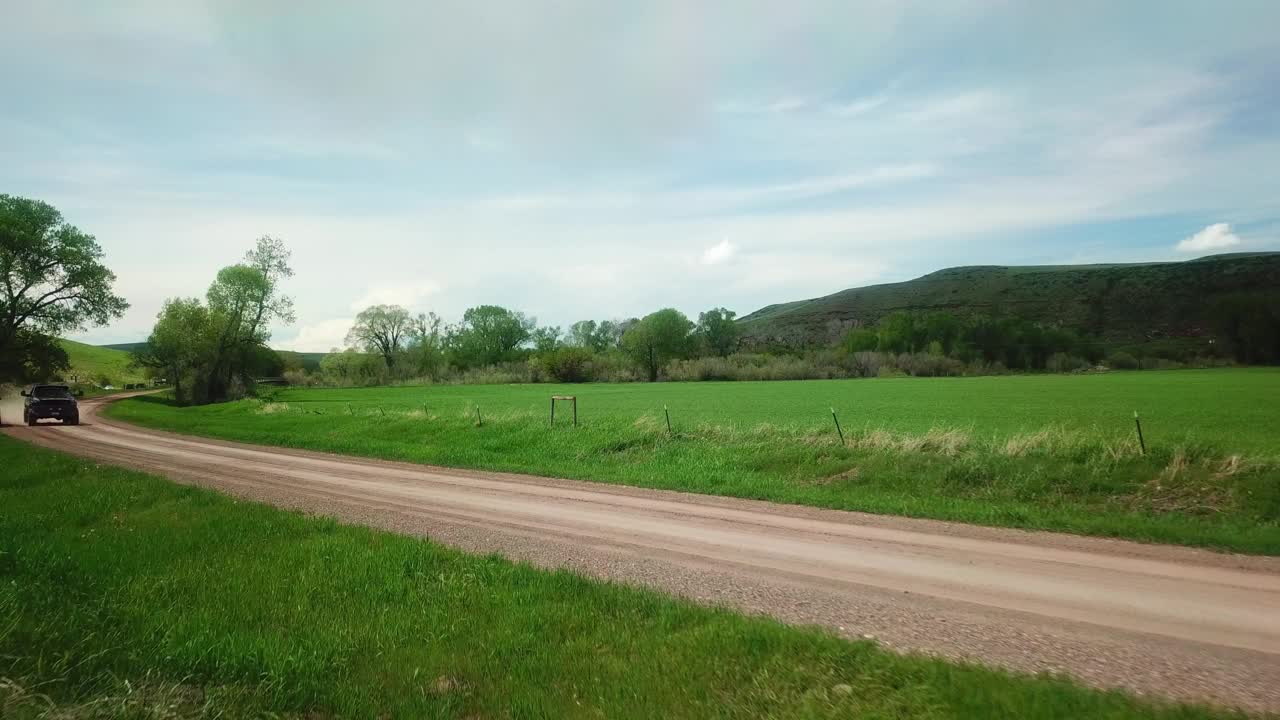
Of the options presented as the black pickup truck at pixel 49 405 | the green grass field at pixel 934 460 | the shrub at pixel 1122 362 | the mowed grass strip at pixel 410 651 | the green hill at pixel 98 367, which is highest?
the green hill at pixel 98 367

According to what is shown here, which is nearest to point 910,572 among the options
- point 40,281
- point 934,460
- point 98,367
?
point 934,460

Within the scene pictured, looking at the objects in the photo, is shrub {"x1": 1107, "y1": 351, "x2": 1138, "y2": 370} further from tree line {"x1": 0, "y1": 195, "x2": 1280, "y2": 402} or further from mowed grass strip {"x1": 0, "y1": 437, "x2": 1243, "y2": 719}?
mowed grass strip {"x1": 0, "y1": 437, "x2": 1243, "y2": 719}

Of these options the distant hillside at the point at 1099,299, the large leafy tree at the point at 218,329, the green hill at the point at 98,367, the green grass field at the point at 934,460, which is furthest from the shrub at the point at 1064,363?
the green hill at the point at 98,367

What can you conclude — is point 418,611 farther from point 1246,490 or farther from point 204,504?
point 1246,490

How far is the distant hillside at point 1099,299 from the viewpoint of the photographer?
14850 cm

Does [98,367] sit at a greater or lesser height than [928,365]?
greater

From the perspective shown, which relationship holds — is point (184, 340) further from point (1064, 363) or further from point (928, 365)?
point (1064, 363)

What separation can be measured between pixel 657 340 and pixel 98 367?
9168 cm

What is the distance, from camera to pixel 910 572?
347 inches

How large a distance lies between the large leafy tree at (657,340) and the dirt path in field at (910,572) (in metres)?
107

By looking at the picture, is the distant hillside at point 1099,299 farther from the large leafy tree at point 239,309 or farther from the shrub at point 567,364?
the large leafy tree at point 239,309

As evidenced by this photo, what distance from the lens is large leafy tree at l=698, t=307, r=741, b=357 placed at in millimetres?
138625

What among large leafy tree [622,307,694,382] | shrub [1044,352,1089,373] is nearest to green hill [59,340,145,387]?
large leafy tree [622,307,694,382]

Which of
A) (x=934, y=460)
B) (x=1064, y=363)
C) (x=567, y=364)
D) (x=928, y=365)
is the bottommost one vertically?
(x=1064, y=363)
